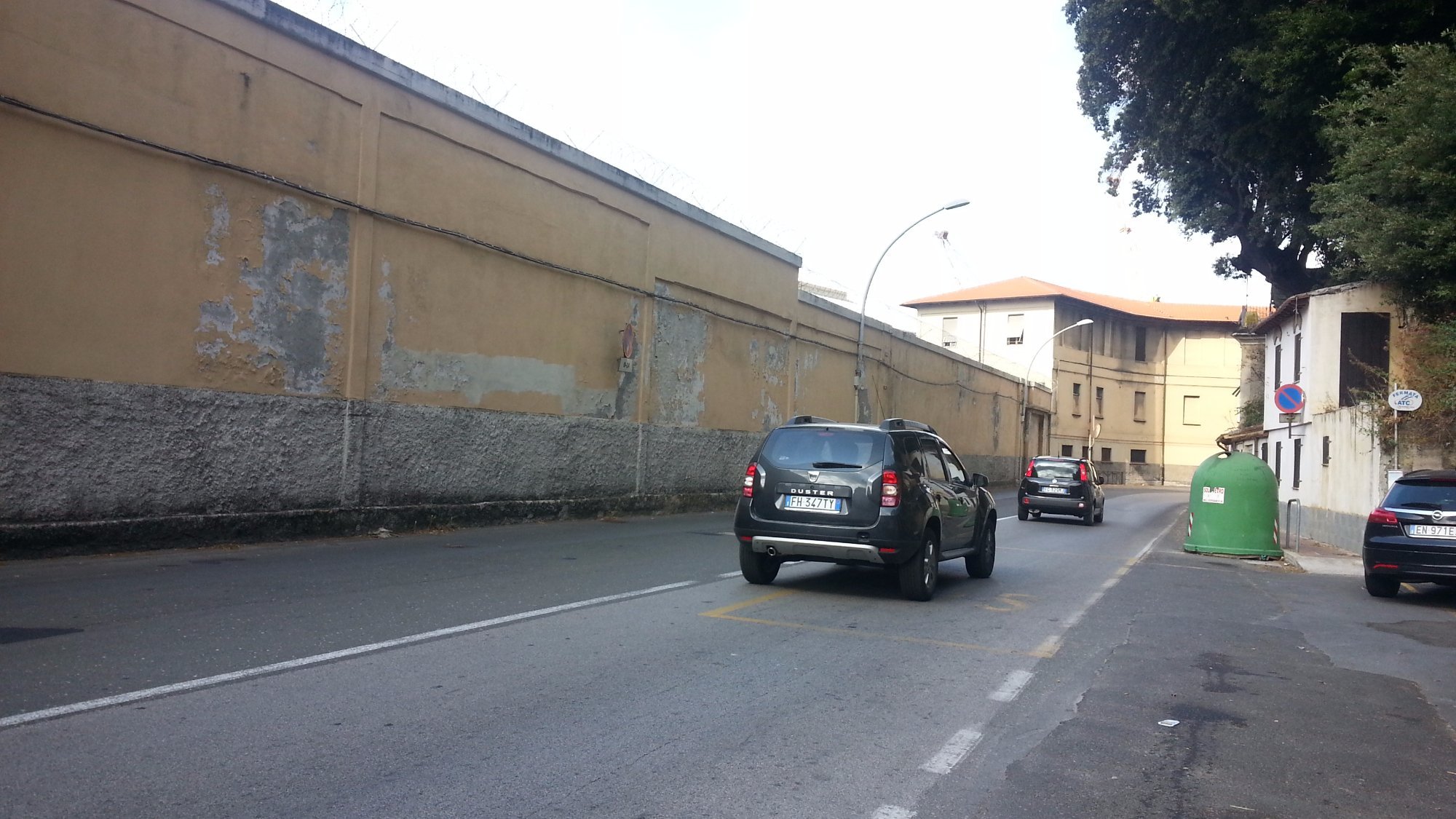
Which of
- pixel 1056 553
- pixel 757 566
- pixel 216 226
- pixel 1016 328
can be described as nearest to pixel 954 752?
pixel 757 566

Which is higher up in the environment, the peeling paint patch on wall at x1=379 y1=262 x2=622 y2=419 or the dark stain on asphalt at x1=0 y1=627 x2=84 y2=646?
the peeling paint patch on wall at x1=379 y1=262 x2=622 y2=419

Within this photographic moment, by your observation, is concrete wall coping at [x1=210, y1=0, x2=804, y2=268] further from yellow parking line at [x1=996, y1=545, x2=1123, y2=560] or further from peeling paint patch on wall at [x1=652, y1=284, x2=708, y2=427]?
yellow parking line at [x1=996, y1=545, x2=1123, y2=560]

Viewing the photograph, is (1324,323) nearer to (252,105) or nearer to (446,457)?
(446,457)

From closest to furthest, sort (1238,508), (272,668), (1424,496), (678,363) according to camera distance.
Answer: (272,668) → (1424,496) → (1238,508) → (678,363)

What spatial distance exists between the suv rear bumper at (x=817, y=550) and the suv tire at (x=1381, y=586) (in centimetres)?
660

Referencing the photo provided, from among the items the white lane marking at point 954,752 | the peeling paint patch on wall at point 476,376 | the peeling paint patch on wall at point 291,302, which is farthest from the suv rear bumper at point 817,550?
the peeling paint patch on wall at point 476,376

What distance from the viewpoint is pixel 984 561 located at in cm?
1177

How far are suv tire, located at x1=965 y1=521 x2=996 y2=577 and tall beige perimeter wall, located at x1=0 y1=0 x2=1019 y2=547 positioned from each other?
757 centimetres

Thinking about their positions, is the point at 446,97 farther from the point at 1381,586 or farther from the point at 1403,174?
the point at 1403,174

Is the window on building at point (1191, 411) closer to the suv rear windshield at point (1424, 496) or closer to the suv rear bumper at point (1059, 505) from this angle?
the suv rear bumper at point (1059, 505)

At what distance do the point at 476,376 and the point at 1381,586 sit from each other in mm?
12278

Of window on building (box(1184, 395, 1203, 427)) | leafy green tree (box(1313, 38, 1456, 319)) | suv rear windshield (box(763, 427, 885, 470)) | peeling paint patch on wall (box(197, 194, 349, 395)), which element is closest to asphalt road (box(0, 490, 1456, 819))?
suv rear windshield (box(763, 427, 885, 470))

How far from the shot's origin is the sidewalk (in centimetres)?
1520

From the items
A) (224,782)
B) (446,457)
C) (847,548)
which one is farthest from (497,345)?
(224,782)
